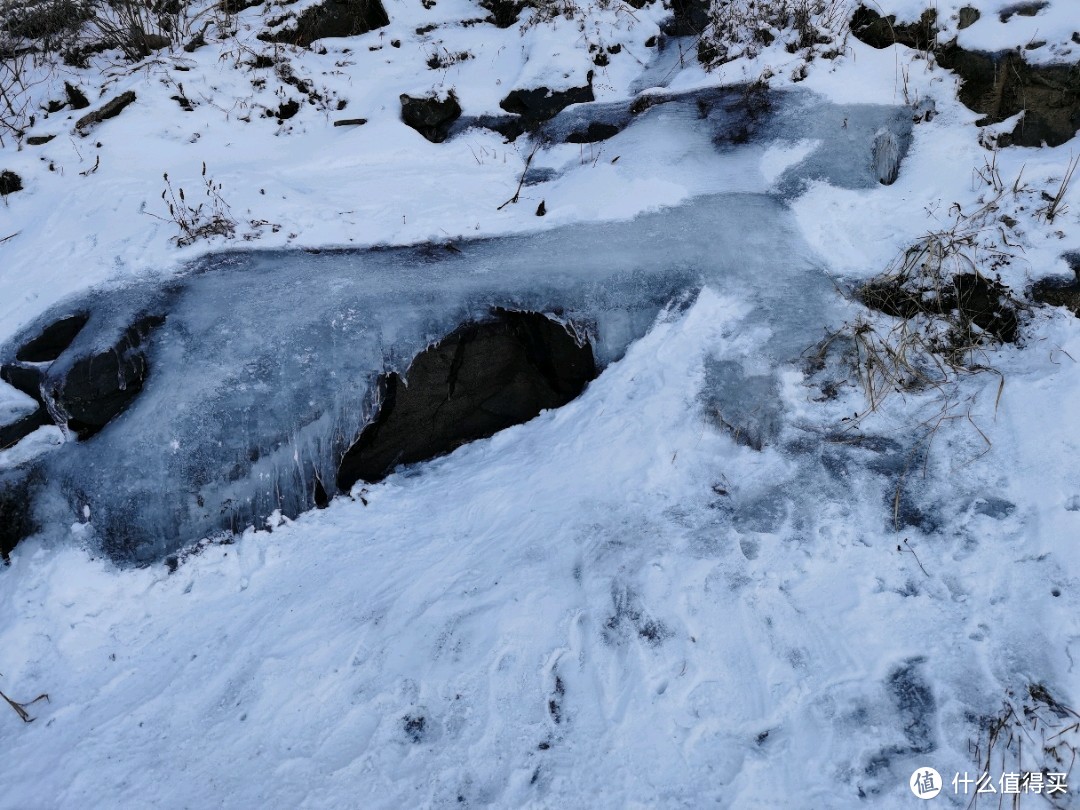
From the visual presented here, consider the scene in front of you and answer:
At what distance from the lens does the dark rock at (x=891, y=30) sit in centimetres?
557

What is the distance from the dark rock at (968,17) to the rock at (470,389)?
4.04 metres

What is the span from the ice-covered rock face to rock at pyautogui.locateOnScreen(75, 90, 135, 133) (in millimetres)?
2387

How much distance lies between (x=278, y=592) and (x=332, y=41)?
5841 mm

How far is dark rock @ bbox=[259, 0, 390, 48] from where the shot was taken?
6.98m

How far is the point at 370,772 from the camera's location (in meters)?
2.78

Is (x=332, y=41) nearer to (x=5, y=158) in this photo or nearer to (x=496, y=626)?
(x=5, y=158)

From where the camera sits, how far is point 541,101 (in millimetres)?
6336

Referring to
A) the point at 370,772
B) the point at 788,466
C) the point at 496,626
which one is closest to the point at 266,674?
the point at 370,772

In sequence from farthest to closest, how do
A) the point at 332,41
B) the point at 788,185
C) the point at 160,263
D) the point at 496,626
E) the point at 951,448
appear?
the point at 332,41 → the point at 788,185 → the point at 160,263 → the point at 951,448 → the point at 496,626

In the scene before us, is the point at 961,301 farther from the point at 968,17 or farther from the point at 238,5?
the point at 238,5

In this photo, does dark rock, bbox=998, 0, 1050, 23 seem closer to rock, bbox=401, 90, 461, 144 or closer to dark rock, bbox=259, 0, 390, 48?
rock, bbox=401, 90, 461, 144

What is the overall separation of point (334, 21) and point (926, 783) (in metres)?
7.80

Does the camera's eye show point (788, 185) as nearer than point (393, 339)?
No

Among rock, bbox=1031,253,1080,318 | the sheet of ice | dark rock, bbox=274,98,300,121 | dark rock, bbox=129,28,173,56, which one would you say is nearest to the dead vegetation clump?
the sheet of ice
